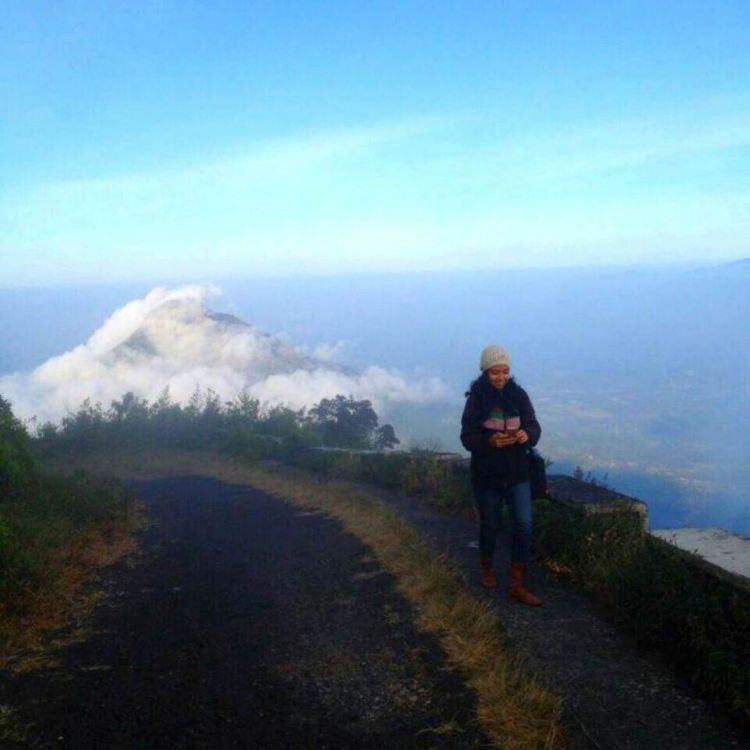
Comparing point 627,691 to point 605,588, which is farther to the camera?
point 605,588

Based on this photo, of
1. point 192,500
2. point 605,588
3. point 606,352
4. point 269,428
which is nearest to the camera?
point 605,588

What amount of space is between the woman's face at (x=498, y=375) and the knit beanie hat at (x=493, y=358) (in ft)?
0.11

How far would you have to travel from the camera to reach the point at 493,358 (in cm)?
565

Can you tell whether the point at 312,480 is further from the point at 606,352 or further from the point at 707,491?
the point at 606,352

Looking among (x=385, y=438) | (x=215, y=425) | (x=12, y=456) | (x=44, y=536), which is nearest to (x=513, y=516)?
(x=44, y=536)

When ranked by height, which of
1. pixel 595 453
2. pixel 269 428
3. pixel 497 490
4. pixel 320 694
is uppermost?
pixel 497 490

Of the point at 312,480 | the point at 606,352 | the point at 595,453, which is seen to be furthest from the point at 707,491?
the point at 606,352

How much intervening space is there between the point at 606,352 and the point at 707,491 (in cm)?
7838

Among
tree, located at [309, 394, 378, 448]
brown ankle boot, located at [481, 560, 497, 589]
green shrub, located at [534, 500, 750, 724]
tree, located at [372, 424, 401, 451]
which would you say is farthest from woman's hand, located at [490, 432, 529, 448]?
tree, located at [372, 424, 401, 451]

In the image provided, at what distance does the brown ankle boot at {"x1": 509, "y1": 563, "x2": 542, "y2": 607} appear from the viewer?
541cm

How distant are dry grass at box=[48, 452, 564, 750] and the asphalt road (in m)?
0.12

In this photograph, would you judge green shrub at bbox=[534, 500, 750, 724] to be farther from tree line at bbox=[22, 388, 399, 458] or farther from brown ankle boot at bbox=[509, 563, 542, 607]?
tree line at bbox=[22, 388, 399, 458]

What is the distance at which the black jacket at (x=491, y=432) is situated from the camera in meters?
5.61

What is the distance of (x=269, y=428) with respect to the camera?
18.2 metres
